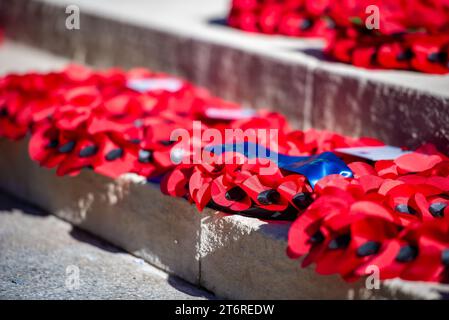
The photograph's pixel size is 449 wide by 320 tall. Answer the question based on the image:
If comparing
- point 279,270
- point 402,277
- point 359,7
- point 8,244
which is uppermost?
point 359,7

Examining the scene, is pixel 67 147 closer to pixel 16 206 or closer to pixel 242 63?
pixel 16 206

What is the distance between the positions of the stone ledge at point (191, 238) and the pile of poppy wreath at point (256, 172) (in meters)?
0.07

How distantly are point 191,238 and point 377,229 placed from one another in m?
0.91

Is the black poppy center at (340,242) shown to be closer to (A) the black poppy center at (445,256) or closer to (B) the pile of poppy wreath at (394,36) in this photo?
(A) the black poppy center at (445,256)

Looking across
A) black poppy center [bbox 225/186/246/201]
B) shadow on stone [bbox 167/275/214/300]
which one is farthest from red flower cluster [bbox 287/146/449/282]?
shadow on stone [bbox 167/275/214/300]

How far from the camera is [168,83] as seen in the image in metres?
4.49

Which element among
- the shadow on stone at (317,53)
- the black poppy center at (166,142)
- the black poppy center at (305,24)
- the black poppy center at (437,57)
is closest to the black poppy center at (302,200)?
the black poppy center at (166,142)

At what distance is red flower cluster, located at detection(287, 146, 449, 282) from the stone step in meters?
0.76

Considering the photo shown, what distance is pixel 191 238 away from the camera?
307 centimetres

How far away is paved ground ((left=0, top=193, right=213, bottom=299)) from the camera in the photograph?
301 centimetres

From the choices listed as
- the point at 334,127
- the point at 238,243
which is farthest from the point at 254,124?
the point at 238,243

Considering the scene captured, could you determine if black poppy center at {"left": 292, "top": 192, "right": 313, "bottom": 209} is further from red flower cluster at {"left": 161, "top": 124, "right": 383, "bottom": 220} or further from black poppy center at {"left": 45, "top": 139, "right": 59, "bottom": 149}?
black poppy center at {"left": 45, "top": 139, "right": 59, "bottom": 149}
